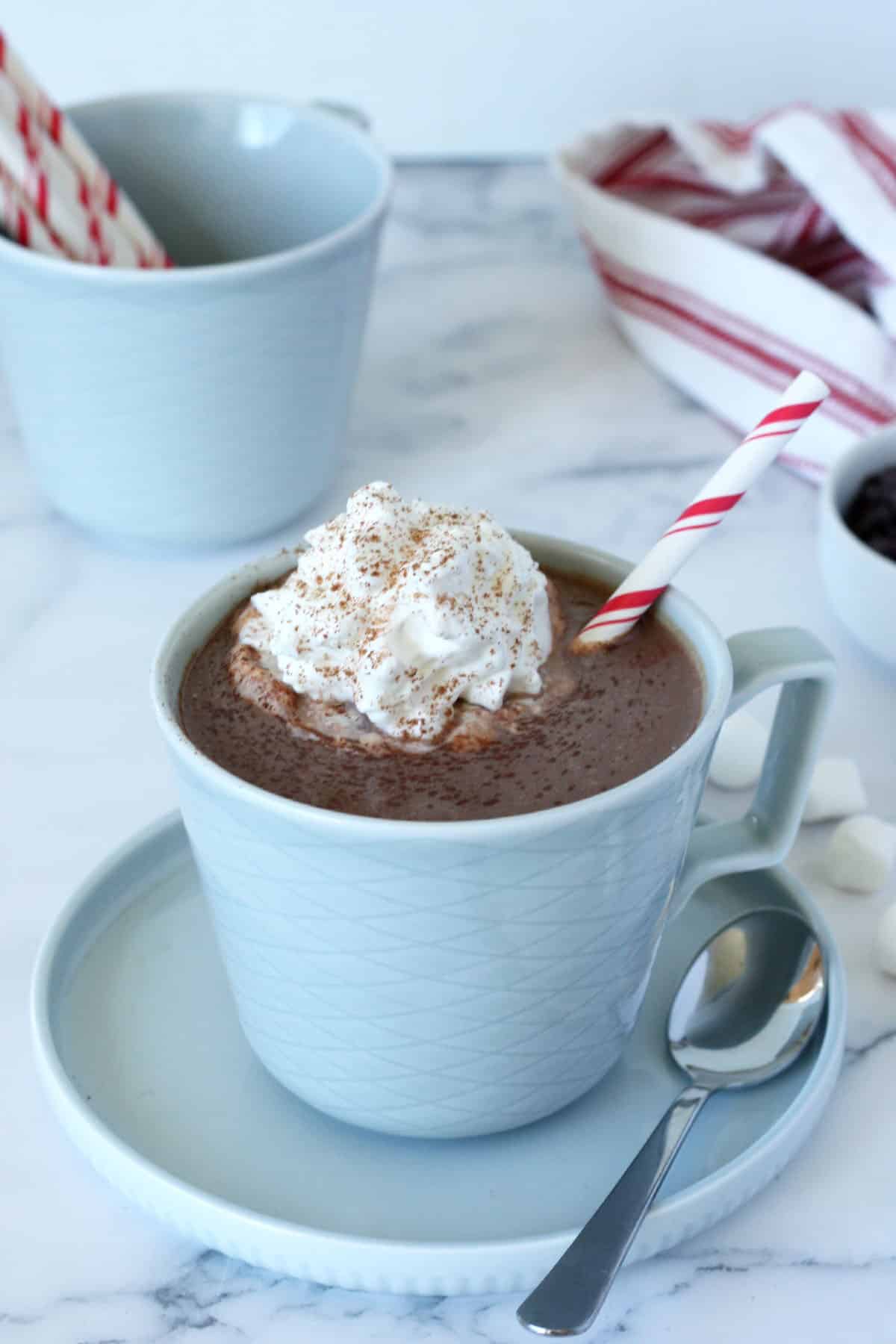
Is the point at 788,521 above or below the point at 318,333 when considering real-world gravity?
below

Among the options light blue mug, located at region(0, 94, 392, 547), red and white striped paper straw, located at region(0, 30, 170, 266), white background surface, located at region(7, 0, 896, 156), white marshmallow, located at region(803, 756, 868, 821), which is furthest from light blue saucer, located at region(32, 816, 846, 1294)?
white background surface, located at region(7, 0, 896, 156)

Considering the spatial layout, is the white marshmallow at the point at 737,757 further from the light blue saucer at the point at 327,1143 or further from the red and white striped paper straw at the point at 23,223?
the red and white striped paper straw at the point at 23,223

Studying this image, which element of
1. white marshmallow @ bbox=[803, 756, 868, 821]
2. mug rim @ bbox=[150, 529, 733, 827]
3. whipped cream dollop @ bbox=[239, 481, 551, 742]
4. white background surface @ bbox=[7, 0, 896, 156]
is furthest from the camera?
white background surface @ bbox=[7, 0, 896, 156]

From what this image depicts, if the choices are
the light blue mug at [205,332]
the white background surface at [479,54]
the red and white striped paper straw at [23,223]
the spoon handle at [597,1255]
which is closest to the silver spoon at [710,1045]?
the spoon handle at [597,1255]

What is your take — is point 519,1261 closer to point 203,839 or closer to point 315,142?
point 203,839

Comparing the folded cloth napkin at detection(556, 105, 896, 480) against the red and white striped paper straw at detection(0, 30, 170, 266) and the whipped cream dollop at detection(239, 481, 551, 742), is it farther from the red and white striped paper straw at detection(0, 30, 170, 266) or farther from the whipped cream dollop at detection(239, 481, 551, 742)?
the whipped cream dollop at detection(239, 481, 551, 742)

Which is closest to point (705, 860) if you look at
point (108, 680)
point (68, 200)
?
point (108, 680)
